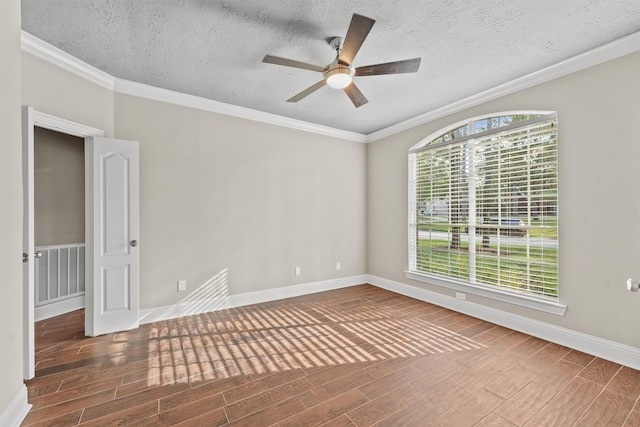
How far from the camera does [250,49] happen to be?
105 inches

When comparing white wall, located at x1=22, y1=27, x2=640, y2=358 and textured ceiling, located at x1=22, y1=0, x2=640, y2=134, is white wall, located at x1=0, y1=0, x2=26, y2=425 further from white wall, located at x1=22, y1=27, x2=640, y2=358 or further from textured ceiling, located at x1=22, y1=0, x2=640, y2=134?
white wall, located at x1=22, y1=27, x2=640, y2=358

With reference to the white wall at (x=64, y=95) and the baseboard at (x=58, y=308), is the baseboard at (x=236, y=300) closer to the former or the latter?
the baseboard at (x=58, y=308)

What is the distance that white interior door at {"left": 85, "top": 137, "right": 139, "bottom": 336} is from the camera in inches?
118

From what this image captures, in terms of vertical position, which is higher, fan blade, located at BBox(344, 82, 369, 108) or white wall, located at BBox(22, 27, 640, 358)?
fan blade, located at BBox(344, 82, 369, 108)

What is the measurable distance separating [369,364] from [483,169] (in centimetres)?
278

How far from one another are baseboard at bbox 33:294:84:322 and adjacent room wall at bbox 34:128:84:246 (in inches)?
30.9

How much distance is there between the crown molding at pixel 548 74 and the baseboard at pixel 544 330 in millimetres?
2596

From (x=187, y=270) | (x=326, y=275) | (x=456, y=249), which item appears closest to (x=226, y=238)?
(x=187, y=270)

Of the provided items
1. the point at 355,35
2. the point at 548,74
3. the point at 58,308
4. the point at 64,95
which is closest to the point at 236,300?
the point at 58,308

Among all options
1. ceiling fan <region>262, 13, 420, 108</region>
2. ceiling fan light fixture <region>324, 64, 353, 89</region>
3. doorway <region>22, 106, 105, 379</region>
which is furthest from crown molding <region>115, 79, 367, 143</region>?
ceiling fan light fixture <region>324, 64, 353, 89</region>

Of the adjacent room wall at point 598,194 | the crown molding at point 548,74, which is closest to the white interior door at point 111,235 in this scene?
the crown molding at point 548,74

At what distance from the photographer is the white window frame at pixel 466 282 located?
120 inches

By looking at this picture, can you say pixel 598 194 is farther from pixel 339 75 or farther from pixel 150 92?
pixel 150 92

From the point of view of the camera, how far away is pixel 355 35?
6.60ft
